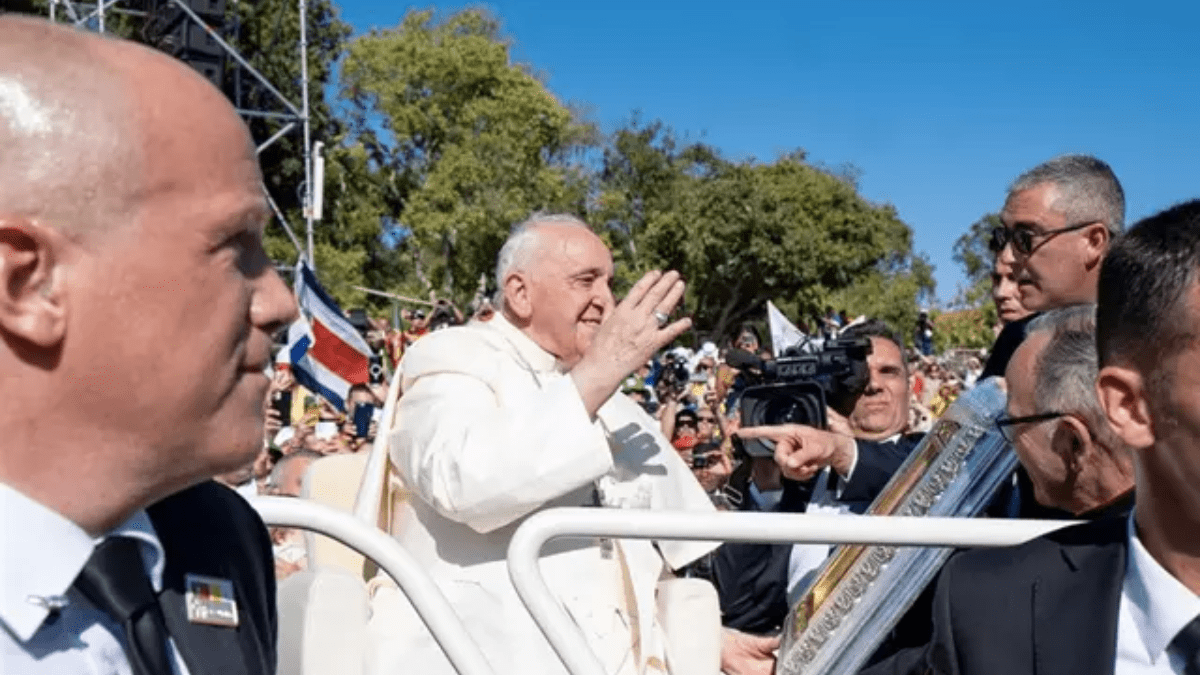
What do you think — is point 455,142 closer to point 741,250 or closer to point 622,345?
point 741,250

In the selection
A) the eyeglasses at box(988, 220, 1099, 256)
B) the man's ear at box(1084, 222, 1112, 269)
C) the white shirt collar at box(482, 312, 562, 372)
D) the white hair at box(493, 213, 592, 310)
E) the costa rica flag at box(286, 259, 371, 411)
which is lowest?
the costa rica flag at box(286, 259, 371, 411)

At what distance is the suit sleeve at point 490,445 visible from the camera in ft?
10.1

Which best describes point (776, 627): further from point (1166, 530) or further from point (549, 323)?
point (1166, 530)

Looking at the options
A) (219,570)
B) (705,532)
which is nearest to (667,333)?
(705,532)

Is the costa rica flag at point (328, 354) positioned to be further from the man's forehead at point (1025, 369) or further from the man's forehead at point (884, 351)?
the man's forehead at point (1025, 369)

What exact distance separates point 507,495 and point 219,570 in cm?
158

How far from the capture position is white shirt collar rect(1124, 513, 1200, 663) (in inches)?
68.1

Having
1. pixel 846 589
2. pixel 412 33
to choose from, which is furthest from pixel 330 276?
pixel 846 589

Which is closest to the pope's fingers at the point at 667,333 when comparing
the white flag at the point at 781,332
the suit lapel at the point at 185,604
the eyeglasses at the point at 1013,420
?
the eyeglasses at the point at 1013,420

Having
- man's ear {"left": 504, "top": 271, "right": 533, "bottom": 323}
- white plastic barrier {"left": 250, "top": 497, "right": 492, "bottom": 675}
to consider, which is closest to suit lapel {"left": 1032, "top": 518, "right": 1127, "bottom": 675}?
white plastic barrier {"left": 250, "top": 497, "right": 492, "bottom": 675}

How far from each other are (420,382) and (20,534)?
7.06ft

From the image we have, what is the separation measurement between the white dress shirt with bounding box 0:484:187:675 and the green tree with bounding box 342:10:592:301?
3851 centimetres

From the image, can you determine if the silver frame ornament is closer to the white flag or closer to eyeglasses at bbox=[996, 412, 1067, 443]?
eyeglasses at bbox=[996, 412, 1067, 443]

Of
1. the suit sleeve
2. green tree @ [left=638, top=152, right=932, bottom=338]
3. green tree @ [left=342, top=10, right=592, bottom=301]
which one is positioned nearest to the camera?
the suit sleeve
